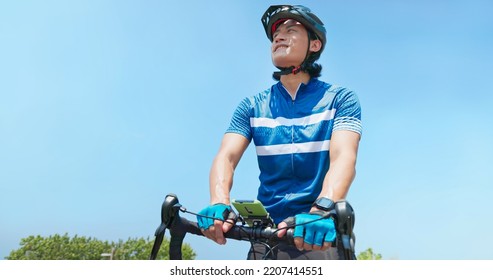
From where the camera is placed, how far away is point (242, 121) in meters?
3.93

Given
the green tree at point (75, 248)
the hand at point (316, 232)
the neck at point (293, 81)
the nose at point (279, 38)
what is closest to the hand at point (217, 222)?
the hand at point (316, 232)

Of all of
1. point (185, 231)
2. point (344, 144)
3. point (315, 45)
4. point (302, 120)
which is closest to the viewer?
point (185, 231)

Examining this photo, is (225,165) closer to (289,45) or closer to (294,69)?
(294,69)

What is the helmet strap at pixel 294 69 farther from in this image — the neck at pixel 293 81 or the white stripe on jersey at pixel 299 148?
the white stripe on jersey at pixel 299 148

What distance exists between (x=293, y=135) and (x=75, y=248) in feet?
126

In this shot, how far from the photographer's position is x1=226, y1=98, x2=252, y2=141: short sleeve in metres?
3.89

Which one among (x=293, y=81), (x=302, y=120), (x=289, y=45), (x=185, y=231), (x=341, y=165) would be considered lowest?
(x=185, y=231)

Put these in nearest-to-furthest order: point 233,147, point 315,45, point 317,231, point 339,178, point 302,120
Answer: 1. point 317,231
2. point 339,178
3. point 302,120
4. point 233,147
5. point 315,45

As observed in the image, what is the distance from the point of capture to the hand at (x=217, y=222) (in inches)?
116

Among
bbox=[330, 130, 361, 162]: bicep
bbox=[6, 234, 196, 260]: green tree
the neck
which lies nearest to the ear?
the neck

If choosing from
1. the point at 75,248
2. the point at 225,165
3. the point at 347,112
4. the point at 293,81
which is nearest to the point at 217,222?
the point at 225,165

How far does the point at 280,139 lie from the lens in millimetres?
3670
